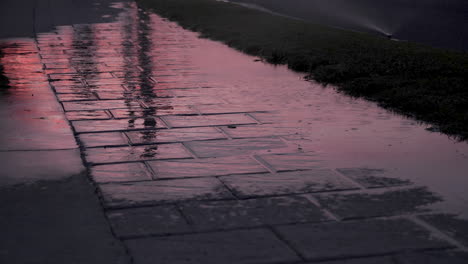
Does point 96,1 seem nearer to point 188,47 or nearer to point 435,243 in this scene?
point 188,47

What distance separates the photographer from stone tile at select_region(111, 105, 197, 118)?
7.36 metres

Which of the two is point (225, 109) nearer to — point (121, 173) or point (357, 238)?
point (121, 173)

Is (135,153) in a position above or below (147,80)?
above

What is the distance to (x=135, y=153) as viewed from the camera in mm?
5828

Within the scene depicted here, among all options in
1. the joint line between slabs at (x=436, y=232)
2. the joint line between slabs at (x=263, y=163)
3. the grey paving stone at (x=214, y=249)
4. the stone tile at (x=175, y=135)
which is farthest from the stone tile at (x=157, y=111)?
the joint line between slabs at (x=436, y=232)

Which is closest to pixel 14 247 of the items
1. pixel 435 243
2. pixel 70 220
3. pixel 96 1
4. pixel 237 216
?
pixel 70 220

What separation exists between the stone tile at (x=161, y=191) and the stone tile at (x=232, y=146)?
78 cm

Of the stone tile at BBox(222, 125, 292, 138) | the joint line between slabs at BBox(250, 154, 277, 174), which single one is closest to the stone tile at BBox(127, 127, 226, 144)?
the stone tile at BBox(222, 125, 292, 138)

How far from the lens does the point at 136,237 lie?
4.00m

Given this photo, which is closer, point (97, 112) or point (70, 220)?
point (70, 220)

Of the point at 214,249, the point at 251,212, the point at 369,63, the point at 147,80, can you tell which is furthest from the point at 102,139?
the point at 369,63

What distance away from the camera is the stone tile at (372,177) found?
16.7ft

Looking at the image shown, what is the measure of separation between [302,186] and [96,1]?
991 inches

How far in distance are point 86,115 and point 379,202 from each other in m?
3.79
